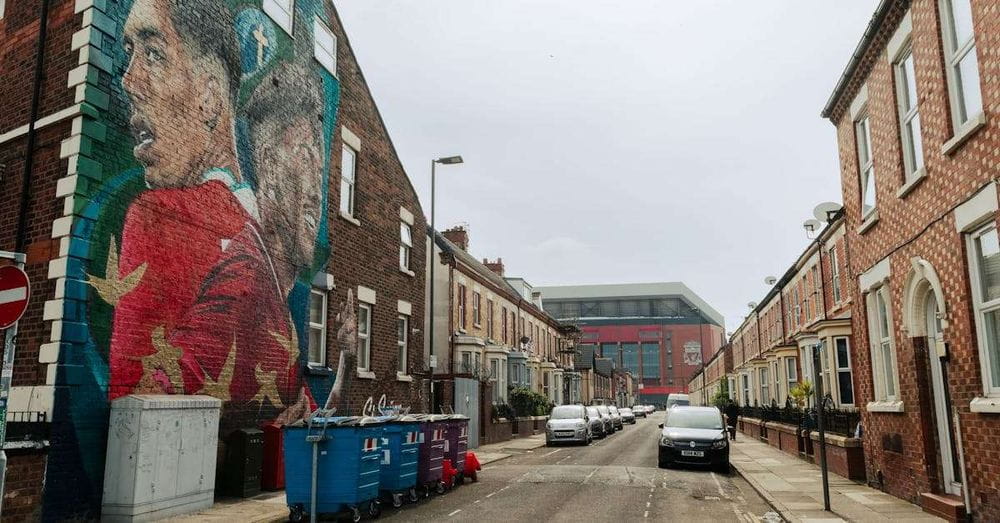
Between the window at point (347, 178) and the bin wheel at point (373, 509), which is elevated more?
the window at point (347, 178)

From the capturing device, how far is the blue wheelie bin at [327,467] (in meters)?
10.5

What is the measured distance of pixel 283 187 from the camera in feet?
49.6

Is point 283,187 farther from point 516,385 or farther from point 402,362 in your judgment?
point 516,385

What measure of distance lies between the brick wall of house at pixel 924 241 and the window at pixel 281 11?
11948 millimetres

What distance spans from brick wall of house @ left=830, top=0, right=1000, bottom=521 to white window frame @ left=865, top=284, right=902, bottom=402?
1.08ft

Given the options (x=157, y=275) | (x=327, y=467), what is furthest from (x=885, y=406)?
(x=157, y=275)

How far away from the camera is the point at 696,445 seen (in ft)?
62.7

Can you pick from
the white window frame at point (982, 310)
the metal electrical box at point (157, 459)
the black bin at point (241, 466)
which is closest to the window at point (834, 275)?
the white window frame at point (982, 310)

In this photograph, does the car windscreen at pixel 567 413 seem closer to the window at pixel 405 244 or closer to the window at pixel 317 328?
the window at pixel 405 244

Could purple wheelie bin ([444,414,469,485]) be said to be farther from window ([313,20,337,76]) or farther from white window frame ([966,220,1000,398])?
white window frame ([966,220,1000,398])

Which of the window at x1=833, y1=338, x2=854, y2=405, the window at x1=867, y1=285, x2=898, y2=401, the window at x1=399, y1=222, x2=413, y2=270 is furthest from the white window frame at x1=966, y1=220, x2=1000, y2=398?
the window at x1=399, y1=222, x2=413, y2=270

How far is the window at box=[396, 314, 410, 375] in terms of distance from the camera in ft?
67.1

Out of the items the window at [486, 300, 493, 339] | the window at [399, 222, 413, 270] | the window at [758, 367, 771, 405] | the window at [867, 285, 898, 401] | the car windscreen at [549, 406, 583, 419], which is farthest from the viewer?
the window at [758, 367, 771, 405]

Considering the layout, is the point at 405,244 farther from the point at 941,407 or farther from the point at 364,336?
the point at 941,407
